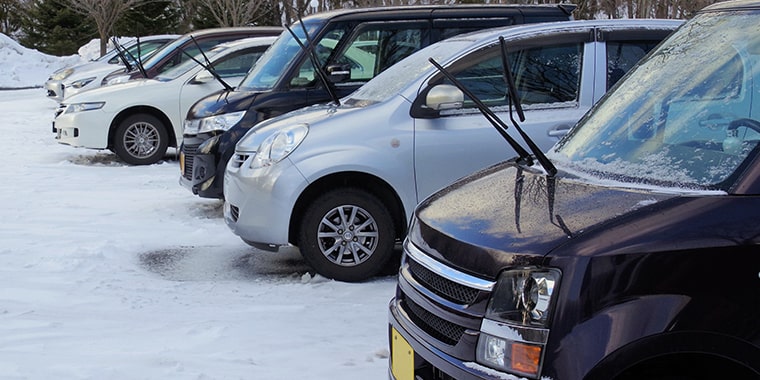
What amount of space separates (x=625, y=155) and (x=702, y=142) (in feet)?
0.96

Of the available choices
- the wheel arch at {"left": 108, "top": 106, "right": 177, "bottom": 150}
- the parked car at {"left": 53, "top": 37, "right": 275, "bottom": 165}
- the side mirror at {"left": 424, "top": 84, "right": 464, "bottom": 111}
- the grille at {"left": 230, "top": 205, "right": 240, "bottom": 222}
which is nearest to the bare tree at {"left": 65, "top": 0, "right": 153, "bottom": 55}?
the parked car at {"left": 53, "top": 37, "right": 275, "bottom": 165}

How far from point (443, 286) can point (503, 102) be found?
3.43 metres

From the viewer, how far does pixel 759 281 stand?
8.56ft

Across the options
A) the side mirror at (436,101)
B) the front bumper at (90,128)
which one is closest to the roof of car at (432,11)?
the side mirror at (436,101)

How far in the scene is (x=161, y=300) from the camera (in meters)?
5.82

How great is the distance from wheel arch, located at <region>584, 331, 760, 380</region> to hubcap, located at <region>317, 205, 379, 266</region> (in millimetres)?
3677

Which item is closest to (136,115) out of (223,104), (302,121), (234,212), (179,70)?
(179,70)

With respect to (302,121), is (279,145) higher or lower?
lower

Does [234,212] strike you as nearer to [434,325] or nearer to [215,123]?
[215,123]

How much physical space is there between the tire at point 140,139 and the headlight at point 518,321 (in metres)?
9.92

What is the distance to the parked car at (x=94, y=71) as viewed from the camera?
17.5 m

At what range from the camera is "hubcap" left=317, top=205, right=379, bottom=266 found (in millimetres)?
6195

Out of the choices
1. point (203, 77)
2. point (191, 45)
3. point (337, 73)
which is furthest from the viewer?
point (191, 45)

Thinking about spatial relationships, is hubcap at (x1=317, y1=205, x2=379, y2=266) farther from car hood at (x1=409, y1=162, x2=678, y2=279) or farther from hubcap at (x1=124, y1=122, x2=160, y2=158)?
hubcap at (x1=124, y1=122, x2=160, y2=158)
